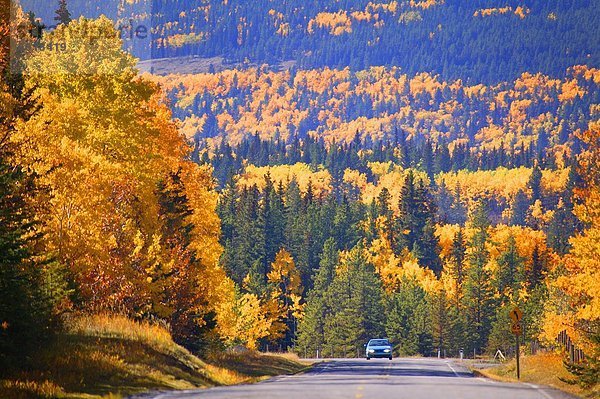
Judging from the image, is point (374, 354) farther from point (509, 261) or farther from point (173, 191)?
point (509, 261)

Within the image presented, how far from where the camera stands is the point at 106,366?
33.4 m

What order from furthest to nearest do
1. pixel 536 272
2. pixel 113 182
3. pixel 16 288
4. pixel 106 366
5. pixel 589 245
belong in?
pixel 536 272
pixel 589 245
pixel 113 182
pixel 106 366
pixel 16 288

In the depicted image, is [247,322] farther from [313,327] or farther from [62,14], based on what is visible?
[313,327]

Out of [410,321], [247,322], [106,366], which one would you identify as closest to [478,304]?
[410,321]

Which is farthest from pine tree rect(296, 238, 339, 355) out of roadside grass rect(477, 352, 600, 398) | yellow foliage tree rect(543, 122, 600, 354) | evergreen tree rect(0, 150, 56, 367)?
evergreen tree rect(0, 150, 56, 367)

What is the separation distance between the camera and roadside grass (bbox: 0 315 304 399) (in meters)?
28.7

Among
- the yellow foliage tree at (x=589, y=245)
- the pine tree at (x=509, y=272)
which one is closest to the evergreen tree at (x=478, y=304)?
the pine tree at (x=509, y=272)

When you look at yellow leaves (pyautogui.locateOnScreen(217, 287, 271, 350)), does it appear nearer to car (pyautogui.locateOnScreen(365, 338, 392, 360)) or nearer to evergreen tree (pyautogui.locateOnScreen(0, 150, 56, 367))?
car (pyautogui.locateOnScreen(365, 338, 392, 360))

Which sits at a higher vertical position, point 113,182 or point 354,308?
point 354,308

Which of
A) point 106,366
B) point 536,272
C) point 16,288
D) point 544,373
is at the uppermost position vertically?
point 536,272

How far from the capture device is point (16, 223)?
31.7 meters

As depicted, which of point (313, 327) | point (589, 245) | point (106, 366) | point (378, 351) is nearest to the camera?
point (106, 366)

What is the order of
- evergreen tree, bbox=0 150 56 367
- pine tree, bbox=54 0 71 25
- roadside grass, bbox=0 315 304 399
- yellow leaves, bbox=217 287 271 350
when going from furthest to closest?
yellow leaves, bbox=217 287 271 350
pine tree, bbox=54 0 71 25
roadside grass, bbox=0 315 304 399
evergreen tree, bbox=0 150 56 367

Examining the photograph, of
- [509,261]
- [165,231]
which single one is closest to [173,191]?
[165,231]
